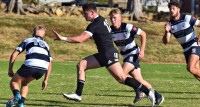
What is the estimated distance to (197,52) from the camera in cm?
1411

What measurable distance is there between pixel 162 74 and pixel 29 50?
11.9m

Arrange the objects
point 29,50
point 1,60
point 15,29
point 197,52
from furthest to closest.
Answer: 1. point 15,29
2. point 1,60
3. point 197,52
4. point 29,50

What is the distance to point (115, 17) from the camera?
12.8 meters

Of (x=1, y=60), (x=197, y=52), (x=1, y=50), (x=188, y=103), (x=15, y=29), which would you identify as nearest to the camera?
(x=188, y=103)

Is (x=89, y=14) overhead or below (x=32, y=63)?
overhead

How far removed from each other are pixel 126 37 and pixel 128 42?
0.16 m

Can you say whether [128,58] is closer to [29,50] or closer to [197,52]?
[197,52]

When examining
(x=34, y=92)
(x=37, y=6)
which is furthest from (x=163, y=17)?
(x=34, y=92)

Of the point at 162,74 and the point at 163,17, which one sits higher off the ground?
the point at 162,74

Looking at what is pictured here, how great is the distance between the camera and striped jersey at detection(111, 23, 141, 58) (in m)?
13.1

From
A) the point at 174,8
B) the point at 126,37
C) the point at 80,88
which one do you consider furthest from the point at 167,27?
the point at 80,88

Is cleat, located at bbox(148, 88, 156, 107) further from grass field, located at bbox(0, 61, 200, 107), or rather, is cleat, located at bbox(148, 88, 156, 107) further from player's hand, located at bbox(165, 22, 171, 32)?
player's hand, located at bbox(165, 22, 171, 32)

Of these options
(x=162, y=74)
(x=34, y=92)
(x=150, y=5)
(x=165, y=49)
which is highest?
(x=34, y=92)

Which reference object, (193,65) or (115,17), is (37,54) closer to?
(115,17)
